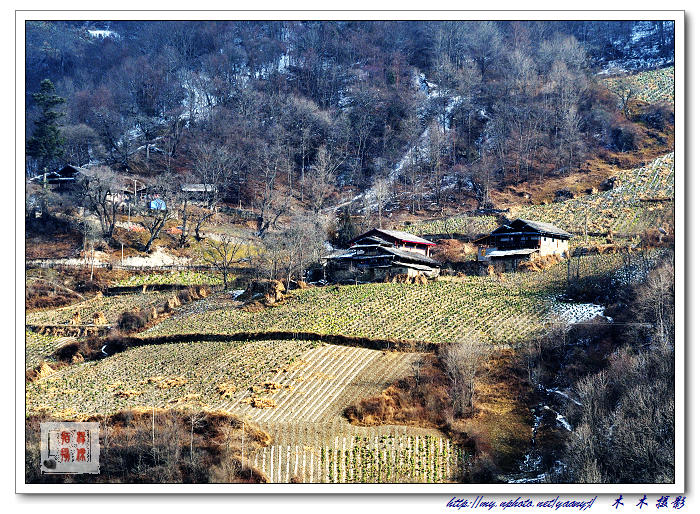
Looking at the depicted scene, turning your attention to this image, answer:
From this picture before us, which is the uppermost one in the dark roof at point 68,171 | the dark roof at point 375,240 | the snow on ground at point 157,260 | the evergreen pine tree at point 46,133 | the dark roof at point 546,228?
the evergreen pine tree at point 46,133

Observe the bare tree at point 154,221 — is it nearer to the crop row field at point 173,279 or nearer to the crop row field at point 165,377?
the crop row field at point 173,279

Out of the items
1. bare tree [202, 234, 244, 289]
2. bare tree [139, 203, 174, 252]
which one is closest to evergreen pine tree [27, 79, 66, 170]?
bare tree [139, 203, 174, 252]

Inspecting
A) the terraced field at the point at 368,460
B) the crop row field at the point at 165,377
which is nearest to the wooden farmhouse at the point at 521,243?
the crop row field at the point at 165,377

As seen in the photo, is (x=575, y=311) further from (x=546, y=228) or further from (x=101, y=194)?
(x=101, y=194)

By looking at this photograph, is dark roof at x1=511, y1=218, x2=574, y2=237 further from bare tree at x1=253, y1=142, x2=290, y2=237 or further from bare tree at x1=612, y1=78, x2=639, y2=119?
bare tree at x1=612, y1=78, x2=639, y2=119

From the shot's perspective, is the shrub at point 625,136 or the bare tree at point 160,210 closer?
the bare tree at point 160,210

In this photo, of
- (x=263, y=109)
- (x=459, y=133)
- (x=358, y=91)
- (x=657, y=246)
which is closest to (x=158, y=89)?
(x=263, y=109)
